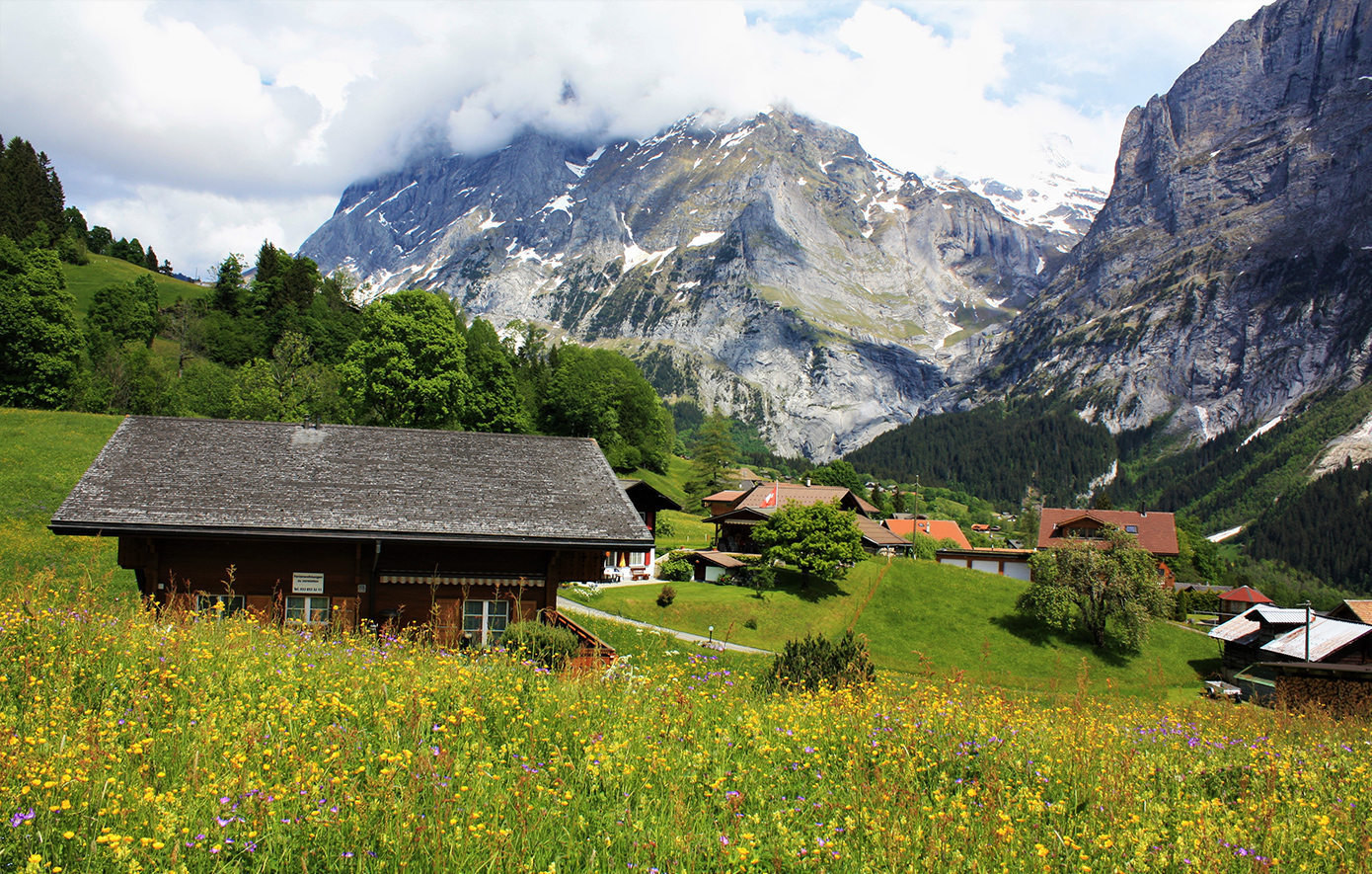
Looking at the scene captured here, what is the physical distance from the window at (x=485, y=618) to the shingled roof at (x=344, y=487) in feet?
8.18

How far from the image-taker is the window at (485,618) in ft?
64.0

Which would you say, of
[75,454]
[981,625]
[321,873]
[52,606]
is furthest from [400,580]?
[981,625]

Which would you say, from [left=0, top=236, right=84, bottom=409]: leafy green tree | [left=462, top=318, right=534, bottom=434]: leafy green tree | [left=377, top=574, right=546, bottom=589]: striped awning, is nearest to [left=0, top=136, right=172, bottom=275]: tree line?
[left=0, top=236, right=84, bottom=409]: leafy green tree

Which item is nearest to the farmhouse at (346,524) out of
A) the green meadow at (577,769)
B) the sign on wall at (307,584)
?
the sign on wall at (307,584)

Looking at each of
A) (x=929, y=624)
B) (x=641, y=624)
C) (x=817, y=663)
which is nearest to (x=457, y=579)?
(x=817, y=663)

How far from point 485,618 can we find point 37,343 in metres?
50.4

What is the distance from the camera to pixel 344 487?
19.6 meters

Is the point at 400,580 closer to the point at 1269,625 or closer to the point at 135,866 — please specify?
the point at 135,866

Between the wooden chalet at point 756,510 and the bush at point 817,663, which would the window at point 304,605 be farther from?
the wooden chalet at point 756,510

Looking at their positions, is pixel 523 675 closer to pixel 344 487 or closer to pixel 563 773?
pixel 563 773

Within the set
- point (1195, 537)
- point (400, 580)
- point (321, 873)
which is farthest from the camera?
point (1195, 537)

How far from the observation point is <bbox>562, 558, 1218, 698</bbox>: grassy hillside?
40.5 metres

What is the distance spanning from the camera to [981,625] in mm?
47500

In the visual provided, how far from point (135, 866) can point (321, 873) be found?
3.07 feet
